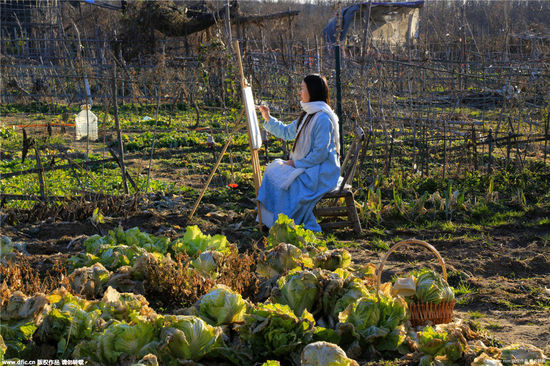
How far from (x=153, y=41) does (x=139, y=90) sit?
217 inches

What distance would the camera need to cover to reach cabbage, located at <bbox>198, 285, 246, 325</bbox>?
110 inches

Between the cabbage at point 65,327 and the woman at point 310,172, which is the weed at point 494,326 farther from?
the cabbage at point 65,327

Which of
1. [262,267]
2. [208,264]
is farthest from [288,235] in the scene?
[208,264]

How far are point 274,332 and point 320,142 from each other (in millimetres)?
2885

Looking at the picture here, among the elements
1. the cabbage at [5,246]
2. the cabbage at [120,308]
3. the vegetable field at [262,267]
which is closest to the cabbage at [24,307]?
the vegetable field at [262,267]

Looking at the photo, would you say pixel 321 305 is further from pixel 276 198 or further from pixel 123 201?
Answer: pixel 123 201

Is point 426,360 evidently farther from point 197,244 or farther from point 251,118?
point 251,118

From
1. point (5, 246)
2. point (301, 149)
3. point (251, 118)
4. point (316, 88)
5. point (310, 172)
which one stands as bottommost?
point (5, 246)

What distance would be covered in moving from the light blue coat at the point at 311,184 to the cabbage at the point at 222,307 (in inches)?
94.1

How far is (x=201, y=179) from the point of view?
24.2 ft

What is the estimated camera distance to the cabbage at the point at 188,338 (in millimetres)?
2479

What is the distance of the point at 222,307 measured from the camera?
2.80 m

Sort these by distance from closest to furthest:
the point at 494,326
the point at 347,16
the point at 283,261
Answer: the point at 494,326, the point at 283,261, the point at 347,16

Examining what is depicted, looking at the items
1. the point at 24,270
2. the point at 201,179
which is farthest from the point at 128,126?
the point at 24,270
